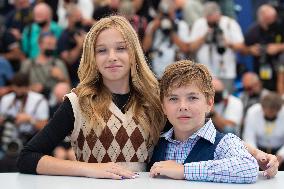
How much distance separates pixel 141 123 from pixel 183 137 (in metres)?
0.18

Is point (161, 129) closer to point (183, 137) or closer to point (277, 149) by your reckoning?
point (183, 137)

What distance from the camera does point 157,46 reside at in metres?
7.32

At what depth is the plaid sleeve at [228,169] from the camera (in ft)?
7.60

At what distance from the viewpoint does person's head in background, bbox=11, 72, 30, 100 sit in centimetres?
679

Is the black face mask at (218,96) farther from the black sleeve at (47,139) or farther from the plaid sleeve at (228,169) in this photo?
the plaid sleeve at (228,169)

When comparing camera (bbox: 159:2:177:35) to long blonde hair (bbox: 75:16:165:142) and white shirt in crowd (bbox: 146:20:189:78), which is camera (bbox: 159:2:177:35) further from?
long blonde hair (bbox: 75:16:165:142)

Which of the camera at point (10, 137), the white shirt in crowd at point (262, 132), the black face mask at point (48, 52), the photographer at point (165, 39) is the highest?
the photographer at point (165, 39)

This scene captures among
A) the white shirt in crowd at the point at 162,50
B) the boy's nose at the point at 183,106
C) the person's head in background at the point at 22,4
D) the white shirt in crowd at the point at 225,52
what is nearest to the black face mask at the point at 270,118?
the white shirt in crowd at the point at 225,52

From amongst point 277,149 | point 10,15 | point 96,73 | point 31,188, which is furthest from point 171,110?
point 10,15

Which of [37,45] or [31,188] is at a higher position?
Result: [37,45]

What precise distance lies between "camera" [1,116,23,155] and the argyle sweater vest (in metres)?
3.56

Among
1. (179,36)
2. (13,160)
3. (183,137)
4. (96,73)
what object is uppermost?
(179,36)

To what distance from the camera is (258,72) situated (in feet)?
24.2

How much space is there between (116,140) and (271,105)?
4019mm
